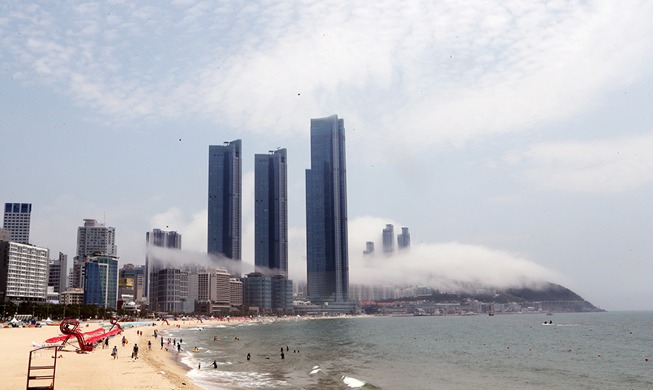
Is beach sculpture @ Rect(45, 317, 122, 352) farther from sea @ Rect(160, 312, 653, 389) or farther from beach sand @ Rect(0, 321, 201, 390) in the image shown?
sea @ Rect(160, 312, 653, 389)

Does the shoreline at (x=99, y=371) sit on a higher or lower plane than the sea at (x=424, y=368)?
higher

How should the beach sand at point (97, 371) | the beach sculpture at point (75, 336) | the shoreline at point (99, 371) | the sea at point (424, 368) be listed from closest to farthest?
the beach sand at point (97, 371) → the shoreline at point (99, 371) → the sea at point (424, 368) → the beach sculpture at point (75, 336)

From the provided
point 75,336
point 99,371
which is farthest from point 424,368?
point 75,336

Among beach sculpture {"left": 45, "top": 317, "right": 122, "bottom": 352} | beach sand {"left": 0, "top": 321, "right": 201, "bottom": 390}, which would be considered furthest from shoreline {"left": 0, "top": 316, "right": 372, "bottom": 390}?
beach sculpture {"left": 45, "top": 317, "right": 122, "bottom": 352}

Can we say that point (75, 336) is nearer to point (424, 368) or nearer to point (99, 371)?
point (99, 371)

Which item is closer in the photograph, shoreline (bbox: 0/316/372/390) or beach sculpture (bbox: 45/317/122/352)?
shoreline (bbox: 0/316/372/390)

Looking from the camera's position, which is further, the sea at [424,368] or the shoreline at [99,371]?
the sea at [424,368]

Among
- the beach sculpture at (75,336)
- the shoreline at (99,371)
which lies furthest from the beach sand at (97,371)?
the beach sculpture at (75,336)

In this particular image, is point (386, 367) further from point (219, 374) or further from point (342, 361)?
point (219, 374)

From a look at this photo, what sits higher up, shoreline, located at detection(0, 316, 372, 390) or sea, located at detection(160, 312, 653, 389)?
shoreline, located at detection(0, 316, 372, 390)

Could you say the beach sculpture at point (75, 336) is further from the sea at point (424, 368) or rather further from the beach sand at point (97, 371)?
the sea at point (424, 368)

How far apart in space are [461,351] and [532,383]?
42.5 m

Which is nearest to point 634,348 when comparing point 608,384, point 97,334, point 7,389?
point 608,384

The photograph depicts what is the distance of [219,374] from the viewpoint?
2527 inches
